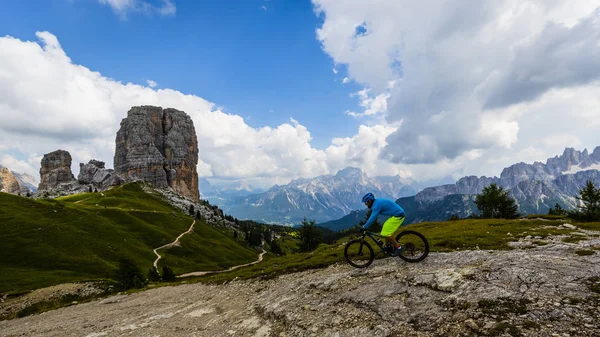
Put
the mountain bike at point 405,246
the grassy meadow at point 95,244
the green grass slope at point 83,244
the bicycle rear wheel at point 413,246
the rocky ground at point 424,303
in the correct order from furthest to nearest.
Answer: the green grass slope at point 83,244 < the grassy meadow at point 95,244 < the mountain bike at point 405,246 < the bicycle rear wheel at point 413,246 < the rocky ground at point 424,303

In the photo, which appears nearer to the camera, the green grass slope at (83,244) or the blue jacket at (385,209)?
the blue jacket at (385,209)

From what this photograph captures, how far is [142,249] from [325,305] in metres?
109

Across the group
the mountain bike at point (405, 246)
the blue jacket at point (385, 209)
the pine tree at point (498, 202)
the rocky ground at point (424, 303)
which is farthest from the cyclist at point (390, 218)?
the pine tree at point (498, 202)

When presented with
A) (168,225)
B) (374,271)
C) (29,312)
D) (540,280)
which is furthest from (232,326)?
(168,225)

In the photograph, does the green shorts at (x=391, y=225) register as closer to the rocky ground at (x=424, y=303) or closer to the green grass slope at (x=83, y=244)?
the rocky ground at (x=424, y=303)

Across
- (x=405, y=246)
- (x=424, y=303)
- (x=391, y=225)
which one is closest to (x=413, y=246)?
(x=405, y=246)

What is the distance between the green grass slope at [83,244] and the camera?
70.3m

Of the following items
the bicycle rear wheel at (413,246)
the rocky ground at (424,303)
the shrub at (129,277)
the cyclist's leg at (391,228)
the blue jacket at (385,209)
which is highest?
the blue jacket at (385,209)

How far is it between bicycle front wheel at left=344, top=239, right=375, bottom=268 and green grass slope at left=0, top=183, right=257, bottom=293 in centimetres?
7108

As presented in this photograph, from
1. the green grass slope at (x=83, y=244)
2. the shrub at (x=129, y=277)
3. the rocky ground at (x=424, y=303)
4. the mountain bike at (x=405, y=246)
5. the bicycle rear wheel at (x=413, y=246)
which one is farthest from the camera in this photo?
the green grass slope at (x=83, y=244)

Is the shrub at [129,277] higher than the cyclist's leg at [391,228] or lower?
lower

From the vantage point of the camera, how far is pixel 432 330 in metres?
8.93

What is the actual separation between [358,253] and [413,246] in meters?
3.55

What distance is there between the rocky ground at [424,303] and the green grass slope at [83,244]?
216 ft
